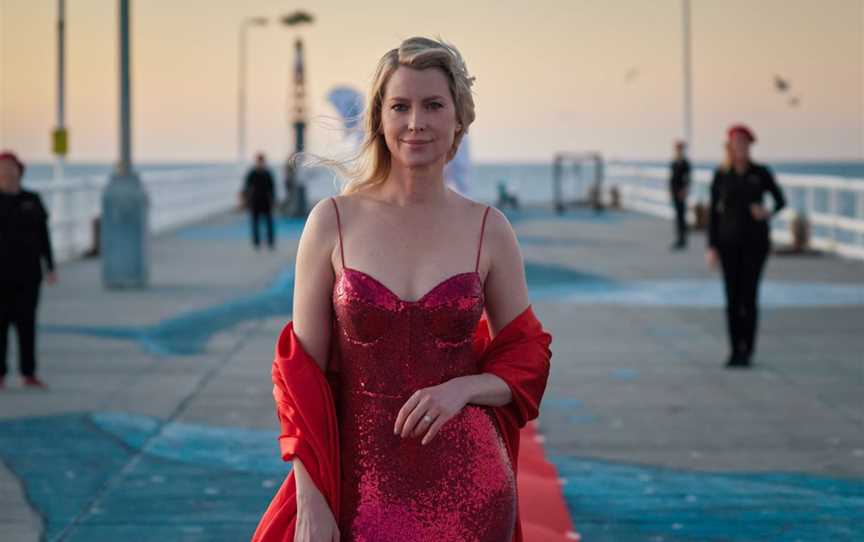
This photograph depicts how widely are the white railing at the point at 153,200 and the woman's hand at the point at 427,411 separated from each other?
18.9 meters

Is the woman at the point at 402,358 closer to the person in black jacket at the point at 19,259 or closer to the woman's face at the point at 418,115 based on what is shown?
the woman's face at the point at 418,115

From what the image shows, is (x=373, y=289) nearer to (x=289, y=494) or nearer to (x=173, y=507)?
(x=289, y=494)

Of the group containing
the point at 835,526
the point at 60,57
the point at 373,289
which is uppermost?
the point at 60,57

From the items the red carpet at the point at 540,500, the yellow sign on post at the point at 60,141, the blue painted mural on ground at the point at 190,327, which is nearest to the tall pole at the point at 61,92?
the yellow sign on post at the point at 60,141

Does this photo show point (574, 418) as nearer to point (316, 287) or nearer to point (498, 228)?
point (498, 228)

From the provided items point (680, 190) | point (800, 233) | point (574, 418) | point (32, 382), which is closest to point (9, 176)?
point (32, 382)

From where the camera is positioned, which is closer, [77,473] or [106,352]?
[77,473]

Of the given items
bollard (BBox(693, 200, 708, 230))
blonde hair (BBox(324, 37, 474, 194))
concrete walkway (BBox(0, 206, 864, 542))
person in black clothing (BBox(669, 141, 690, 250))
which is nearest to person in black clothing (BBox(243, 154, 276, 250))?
person in black clothing (BBox(669, 141, 690, 250))

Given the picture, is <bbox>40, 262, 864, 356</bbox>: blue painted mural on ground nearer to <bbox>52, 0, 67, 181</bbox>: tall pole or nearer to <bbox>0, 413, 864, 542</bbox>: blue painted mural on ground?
<bbox>0, 413, 864, 542</bbox>: blue painted mural on ground

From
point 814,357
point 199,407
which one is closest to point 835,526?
point 199,407

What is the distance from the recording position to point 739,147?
11.3 metres

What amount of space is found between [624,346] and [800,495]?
224 inches

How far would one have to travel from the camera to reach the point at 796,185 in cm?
2634

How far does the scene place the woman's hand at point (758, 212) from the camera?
11227mm
